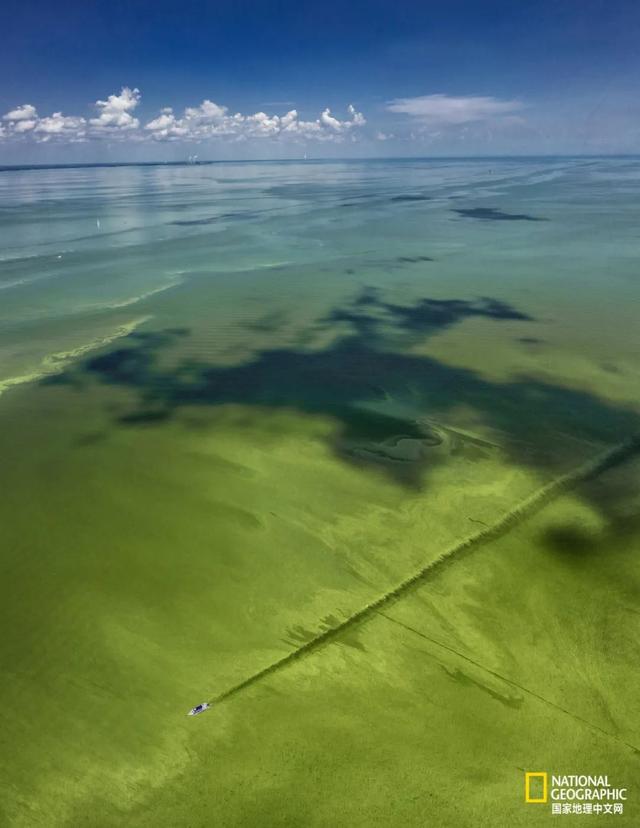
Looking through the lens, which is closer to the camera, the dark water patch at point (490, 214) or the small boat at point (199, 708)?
the small boat at point (199, 708)

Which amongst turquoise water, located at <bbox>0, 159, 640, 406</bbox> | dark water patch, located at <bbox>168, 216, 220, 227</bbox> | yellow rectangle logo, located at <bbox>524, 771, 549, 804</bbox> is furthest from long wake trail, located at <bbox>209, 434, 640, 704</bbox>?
dark water patch, located at <bbox>168, 216, 220, 227</bbox>

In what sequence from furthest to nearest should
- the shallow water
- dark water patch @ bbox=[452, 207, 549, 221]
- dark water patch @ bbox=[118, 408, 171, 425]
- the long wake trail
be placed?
dark water patch @ bbox=[452, 207, 549, 221] < dark water patch @ bbox=[118, 408, 171, 425] < the long wake trail < the shallow water

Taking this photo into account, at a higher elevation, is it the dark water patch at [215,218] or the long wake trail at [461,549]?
the dark water patch at [215,218]

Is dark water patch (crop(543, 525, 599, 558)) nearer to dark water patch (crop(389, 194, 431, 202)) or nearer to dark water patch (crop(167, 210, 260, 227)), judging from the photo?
dark water patch (crop(167, 210, 260, 227))

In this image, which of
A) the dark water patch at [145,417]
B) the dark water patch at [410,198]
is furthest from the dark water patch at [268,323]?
the dark water patch at [410,198]

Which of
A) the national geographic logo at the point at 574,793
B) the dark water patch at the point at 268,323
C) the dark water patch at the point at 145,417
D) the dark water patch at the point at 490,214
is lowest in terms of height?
the national geographic logo at the point at 574,793

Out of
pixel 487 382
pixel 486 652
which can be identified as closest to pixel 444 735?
pixel 486 652

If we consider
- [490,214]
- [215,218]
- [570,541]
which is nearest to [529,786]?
[570,541]

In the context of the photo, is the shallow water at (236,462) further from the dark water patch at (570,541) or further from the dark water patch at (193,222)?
the dark water patch at (193,222)
